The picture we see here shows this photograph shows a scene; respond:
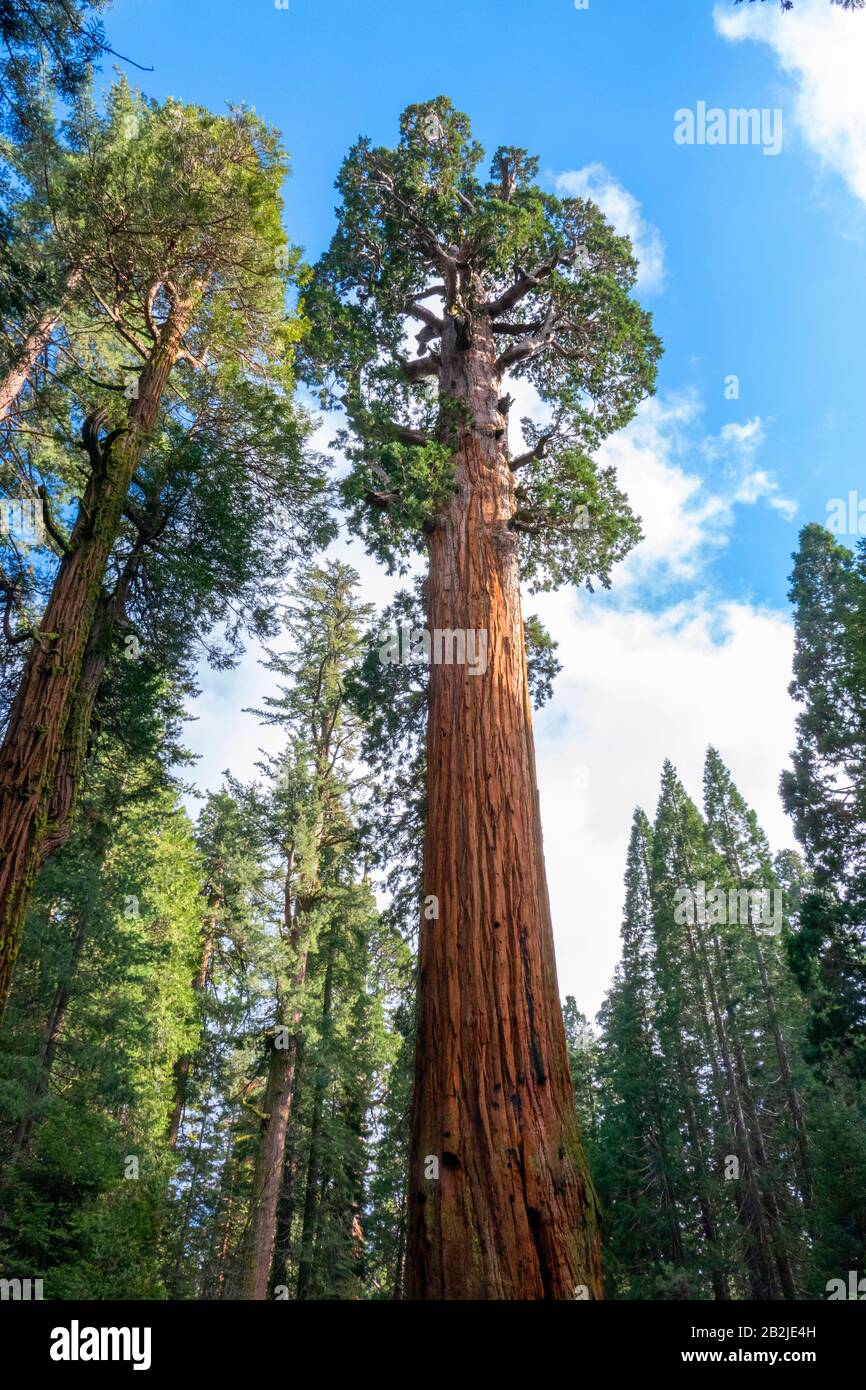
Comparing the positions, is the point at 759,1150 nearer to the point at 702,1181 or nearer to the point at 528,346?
the point at 702,1181

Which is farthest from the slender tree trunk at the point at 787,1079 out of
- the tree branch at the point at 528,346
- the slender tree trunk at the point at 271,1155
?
the tree branch at the point at 528,346

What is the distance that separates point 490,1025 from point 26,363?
10270 millimetres

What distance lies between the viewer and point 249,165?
9.52m

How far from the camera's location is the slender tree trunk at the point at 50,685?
4.98 metres

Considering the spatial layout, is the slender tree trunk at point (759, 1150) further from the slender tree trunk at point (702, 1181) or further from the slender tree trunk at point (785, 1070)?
the slender tree trunk at point (702, 1181)

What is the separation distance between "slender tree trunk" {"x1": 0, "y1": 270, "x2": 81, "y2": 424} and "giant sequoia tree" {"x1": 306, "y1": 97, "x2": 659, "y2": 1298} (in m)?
3.54

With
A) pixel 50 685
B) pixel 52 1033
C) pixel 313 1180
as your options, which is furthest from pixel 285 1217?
pixel 50 685

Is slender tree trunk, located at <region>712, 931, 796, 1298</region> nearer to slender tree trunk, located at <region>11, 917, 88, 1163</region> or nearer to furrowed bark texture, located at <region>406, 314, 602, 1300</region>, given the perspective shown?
slender tree trunk, located at <region>11, 917, 88, 1163</region>

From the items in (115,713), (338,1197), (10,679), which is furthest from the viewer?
(338,1197)

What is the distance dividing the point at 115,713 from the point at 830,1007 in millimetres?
15548

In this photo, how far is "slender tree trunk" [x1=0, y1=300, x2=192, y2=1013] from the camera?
4980 millimetres

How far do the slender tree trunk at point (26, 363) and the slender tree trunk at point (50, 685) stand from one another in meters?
2.32

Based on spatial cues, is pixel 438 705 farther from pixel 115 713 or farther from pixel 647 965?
pixel 647 965

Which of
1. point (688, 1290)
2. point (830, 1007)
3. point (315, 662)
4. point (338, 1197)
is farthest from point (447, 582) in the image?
point (688, 1290)
